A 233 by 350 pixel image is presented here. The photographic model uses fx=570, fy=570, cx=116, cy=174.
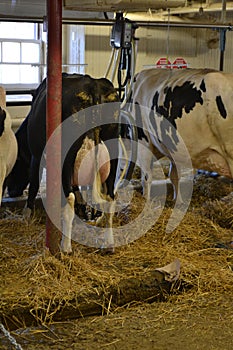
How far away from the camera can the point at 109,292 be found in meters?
3.49

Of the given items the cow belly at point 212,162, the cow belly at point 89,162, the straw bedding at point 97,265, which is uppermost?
the cow belly at point 89,162

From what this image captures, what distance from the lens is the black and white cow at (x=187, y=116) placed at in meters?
4.60

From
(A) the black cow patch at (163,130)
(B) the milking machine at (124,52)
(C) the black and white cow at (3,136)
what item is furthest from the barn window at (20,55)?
(C) the black and white cow at (3,136)

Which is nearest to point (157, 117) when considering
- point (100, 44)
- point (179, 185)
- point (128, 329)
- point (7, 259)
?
point (179, 185)

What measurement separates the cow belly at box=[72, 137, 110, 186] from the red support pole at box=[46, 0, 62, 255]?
288 millimetres

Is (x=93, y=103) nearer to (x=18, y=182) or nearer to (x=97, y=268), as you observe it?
(x=97, y=268)

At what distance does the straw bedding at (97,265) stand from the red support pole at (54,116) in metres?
0.22

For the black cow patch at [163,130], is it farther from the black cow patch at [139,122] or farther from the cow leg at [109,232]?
the cow leg at [109,232]

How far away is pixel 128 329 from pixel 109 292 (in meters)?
0.38

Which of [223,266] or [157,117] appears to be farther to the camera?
[157,117]

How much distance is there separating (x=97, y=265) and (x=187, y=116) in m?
1.68

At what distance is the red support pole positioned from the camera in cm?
364

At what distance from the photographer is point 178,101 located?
5.03 metres

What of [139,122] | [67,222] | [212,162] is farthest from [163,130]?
[67,222]
